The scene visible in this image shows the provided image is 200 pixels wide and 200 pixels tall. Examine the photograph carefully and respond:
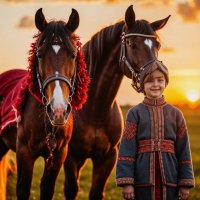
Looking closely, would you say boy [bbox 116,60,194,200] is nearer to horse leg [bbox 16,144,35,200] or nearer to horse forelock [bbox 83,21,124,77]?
horse leg [bbox 16,144,35,200]

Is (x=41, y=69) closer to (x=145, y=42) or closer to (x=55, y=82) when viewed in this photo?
(x=55, y=82)

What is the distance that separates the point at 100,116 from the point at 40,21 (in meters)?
1.77

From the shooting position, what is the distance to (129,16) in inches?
265

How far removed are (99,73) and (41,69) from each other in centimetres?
159

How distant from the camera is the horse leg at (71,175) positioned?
279 inches

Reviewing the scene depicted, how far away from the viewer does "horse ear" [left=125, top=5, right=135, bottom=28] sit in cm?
672

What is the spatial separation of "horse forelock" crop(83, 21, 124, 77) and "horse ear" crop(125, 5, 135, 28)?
263 mm

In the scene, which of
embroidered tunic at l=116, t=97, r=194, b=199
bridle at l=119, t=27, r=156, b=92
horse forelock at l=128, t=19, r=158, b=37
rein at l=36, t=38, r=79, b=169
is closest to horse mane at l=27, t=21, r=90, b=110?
rein at l=36, t=38, r=79, b=169

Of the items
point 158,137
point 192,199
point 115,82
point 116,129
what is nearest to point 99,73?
point 115,82

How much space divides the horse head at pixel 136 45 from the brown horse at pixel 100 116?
51 mm

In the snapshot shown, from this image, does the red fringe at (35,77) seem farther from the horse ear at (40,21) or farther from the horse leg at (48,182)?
the horse leg at (48,182)

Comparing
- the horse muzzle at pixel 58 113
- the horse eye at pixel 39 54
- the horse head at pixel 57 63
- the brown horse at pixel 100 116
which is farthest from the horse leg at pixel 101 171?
the horse eye at pixel 39 54

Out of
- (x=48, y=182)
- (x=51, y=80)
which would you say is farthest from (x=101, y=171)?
(x=51, y=80)

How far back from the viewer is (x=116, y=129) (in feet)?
23.6
